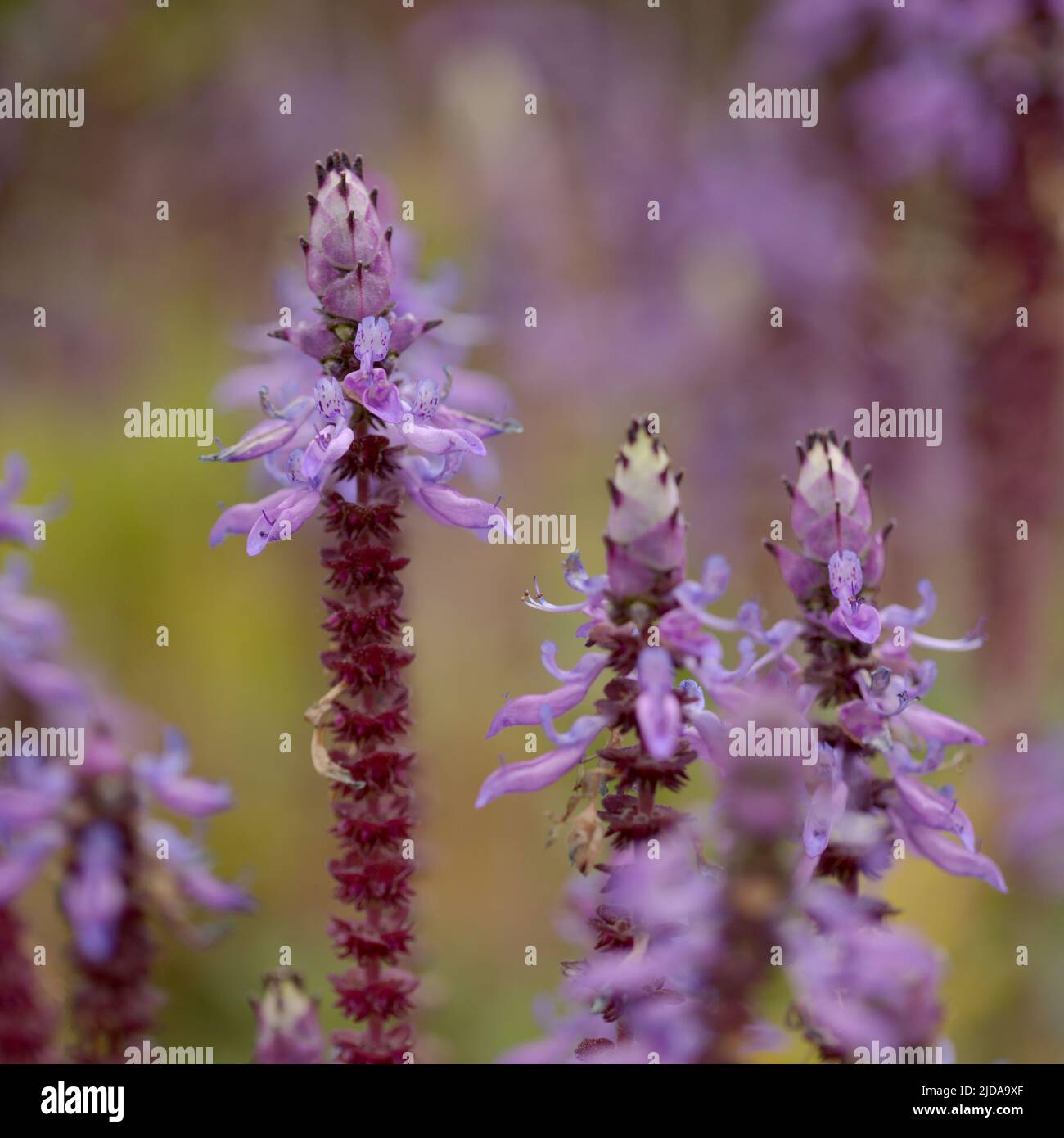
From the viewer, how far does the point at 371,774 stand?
2484mm

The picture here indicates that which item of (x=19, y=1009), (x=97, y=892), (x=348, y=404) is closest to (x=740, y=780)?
(x=348, y=404)

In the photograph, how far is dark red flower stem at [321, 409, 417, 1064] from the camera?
2.50 meters

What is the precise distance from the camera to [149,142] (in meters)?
10.3

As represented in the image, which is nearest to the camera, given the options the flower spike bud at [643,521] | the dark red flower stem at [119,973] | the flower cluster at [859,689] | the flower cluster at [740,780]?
the flower cluster at [740,780]

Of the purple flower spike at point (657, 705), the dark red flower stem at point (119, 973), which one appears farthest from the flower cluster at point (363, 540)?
the dark red flower stem at point (119, 973)

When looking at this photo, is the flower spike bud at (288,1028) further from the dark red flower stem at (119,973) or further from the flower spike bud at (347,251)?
the flower spike bud at (347,251)

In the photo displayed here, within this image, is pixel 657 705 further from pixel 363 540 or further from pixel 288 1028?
pixel 288 1028

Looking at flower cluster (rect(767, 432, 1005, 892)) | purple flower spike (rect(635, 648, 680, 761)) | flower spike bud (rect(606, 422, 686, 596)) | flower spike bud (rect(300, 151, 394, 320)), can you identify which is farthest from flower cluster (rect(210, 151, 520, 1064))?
flower cluster (rect(767, 432, 1005, 892))

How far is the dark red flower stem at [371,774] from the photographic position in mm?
2498

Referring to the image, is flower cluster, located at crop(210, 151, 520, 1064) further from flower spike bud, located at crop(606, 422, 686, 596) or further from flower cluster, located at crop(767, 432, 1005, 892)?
flower cluster, located at crop(767, 432, 1005, 892)

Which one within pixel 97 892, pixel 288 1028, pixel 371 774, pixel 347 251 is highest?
pixel 347 251

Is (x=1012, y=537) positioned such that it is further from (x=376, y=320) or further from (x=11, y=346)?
(x=11, y=346)
